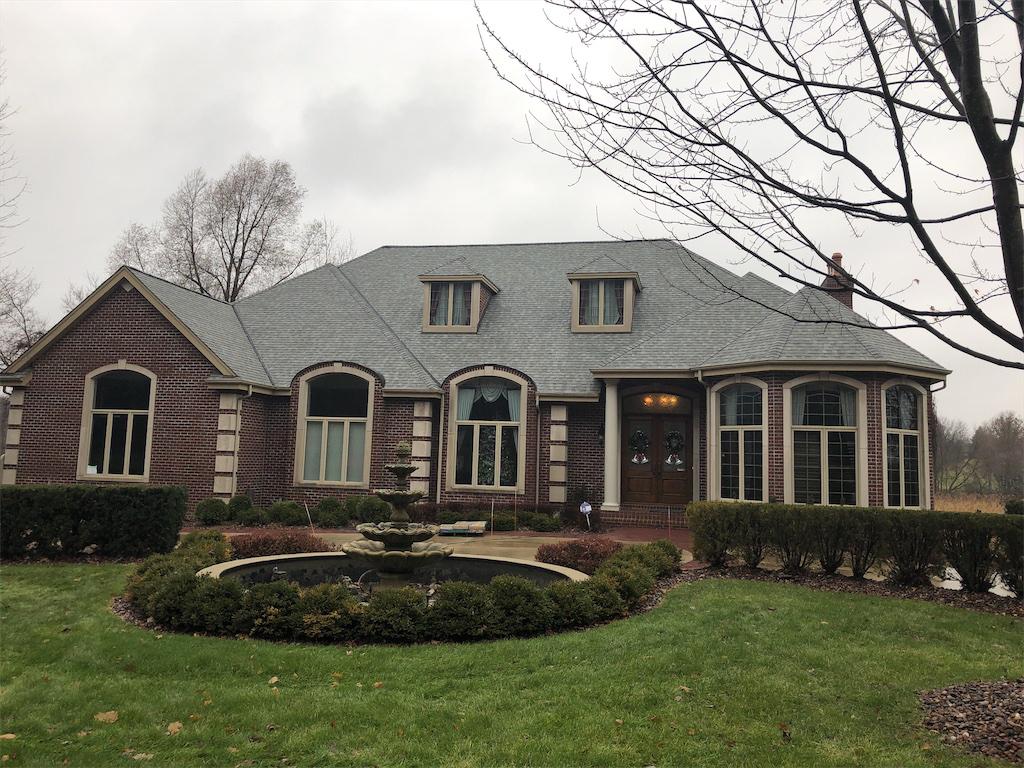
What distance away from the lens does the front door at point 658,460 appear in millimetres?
17391

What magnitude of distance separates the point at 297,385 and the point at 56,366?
19.0 feet

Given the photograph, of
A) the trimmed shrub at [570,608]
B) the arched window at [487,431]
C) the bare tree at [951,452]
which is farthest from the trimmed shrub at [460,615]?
the bare tree at [951,452]

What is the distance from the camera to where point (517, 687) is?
5.82 m

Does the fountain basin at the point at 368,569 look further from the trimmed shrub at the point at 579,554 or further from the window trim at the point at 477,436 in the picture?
the window trim at the point at 477,436

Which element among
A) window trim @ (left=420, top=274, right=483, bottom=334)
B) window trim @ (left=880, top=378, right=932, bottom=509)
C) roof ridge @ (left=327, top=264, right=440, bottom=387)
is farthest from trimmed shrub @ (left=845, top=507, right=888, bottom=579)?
window trim @ (left=420, top=274, right=483, bottom=334)

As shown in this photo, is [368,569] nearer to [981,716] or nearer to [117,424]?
[981,716]

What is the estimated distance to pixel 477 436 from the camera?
18.0 m

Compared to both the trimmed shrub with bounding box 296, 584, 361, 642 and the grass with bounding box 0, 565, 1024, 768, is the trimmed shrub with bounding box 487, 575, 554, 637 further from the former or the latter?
the trimmed shrub with bounding box 296, 584, 361, 642

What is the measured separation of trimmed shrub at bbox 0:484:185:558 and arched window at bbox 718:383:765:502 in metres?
11.0

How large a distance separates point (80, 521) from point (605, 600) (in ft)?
27.1

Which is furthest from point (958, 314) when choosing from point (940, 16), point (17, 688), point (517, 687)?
point (17, 688)

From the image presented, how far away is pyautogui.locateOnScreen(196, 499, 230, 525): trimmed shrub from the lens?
15.9 m

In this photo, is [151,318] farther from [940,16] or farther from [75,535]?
[940,16]

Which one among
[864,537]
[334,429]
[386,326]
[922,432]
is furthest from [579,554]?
[386,326]
